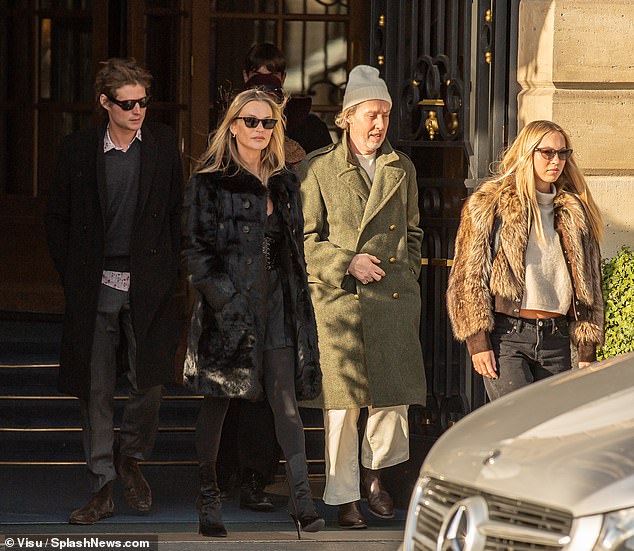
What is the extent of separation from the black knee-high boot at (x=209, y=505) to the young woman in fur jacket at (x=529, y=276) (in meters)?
1.18

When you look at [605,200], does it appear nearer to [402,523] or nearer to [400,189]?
[400,189]

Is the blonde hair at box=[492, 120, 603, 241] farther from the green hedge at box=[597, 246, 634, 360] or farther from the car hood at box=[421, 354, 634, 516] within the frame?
the car hood at box=[421, 354, 634, 516]

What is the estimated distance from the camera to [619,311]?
6.76 metres

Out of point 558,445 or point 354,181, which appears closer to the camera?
point 558,445

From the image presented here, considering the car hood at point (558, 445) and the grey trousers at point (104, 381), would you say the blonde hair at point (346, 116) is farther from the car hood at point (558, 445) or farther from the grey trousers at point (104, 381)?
the car hood at point (558, 445)

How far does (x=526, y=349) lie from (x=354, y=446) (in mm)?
995

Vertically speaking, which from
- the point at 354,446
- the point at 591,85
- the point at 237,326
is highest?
the point at 591,85

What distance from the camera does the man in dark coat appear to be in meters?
6.68

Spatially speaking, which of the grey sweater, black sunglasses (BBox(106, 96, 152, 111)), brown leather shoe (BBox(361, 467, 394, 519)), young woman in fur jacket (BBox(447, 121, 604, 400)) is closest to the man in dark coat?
black sunglasses (BBox(106, 96, 152, 111))

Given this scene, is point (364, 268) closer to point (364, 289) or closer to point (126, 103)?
point (364, 289)

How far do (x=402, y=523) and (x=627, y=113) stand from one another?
243 centimetres

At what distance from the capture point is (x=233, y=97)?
6898 millimetres

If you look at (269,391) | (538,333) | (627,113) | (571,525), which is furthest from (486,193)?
(571,525)

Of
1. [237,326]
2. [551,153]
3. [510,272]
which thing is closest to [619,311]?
[510,272]
